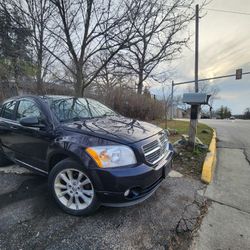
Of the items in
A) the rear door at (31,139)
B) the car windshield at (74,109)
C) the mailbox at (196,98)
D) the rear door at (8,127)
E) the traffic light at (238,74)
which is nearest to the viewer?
the rear door at (31,139)

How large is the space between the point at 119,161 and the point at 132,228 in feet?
2.75

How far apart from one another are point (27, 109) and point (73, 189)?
6.04 feet

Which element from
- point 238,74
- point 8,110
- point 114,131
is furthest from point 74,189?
point 238,74

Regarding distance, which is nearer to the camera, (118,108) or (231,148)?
(231,148)

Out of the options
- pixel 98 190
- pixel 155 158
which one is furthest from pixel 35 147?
pixel 155 158

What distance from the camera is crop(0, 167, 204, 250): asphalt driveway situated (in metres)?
2.09

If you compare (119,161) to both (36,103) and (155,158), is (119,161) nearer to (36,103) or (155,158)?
(155,158)

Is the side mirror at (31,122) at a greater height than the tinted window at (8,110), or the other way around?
the tinted window at (8,110)

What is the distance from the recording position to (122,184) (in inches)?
87.4

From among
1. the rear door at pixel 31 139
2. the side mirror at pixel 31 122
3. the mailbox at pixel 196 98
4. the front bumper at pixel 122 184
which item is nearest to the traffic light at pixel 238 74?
the mailbox at pixel 196 98

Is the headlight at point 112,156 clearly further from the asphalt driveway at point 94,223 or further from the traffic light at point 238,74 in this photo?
the traffic light at point 238,74

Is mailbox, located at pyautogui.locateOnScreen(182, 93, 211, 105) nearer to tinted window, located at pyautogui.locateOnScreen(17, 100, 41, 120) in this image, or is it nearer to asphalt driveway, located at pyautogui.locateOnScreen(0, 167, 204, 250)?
asphalt driveway, located at pyautogui.locateOnScreen(0, 167, 204, 250)

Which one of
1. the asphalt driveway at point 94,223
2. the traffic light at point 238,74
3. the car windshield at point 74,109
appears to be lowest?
the asphalt driveway at point 94,223

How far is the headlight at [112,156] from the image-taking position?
228cm
